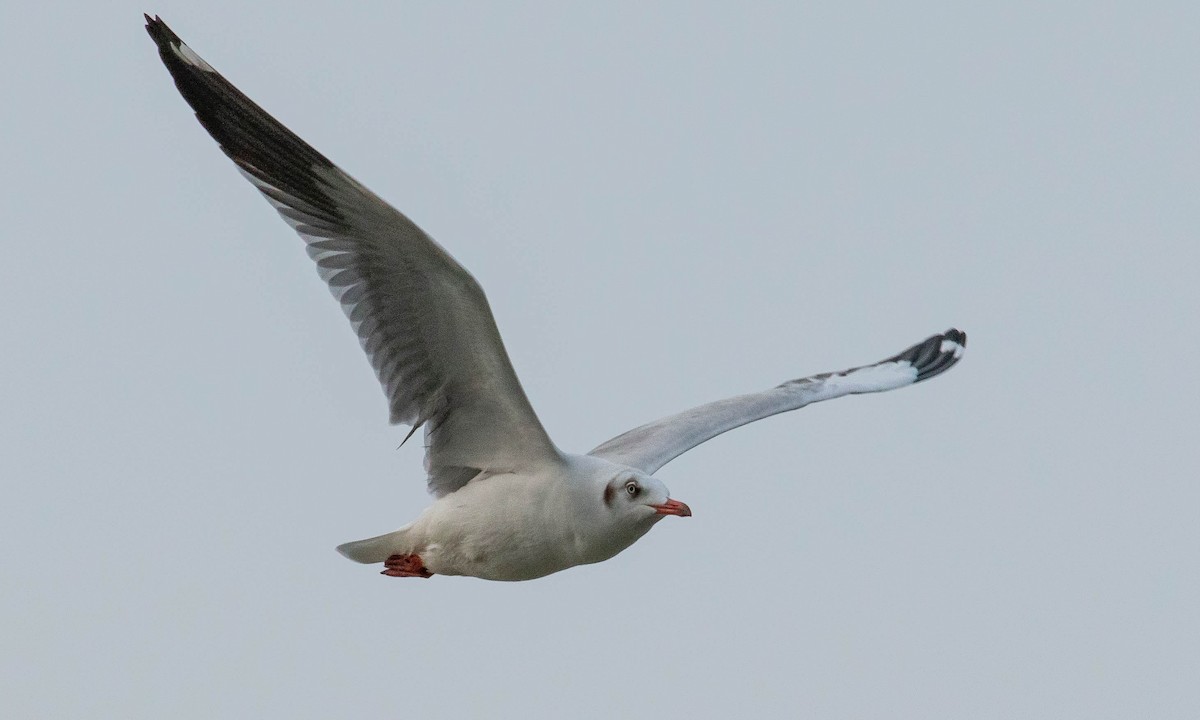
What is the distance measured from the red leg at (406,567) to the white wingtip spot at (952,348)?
5480mm

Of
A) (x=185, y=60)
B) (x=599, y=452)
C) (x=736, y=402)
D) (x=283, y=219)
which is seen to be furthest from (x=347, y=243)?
(x=736, y=402)

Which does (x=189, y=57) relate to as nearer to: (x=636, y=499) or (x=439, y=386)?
(x=439, y=386)

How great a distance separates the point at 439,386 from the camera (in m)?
8.86

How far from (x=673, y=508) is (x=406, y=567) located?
61.2 inches

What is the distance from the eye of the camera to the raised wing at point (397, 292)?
8266mm

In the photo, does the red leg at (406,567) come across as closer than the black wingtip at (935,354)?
Yes

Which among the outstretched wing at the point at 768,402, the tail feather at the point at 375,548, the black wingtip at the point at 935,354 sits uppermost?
the black wingtip at the point at 935,354

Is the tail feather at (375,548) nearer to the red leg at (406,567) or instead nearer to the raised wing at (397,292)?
the red leg at (406,567)

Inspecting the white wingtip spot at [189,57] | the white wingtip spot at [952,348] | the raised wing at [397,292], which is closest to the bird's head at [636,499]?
the raised wing at [397,292]

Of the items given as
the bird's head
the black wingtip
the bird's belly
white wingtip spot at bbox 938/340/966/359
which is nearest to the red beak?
the bird's head

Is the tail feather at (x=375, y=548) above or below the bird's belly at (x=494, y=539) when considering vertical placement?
above

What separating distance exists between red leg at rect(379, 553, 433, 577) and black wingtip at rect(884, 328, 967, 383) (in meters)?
4.76

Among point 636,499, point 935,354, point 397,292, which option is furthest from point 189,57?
point 935,354

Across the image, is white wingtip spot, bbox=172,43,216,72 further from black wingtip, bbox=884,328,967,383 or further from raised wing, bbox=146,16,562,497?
black wingtip, bbox=884,328,967,383
